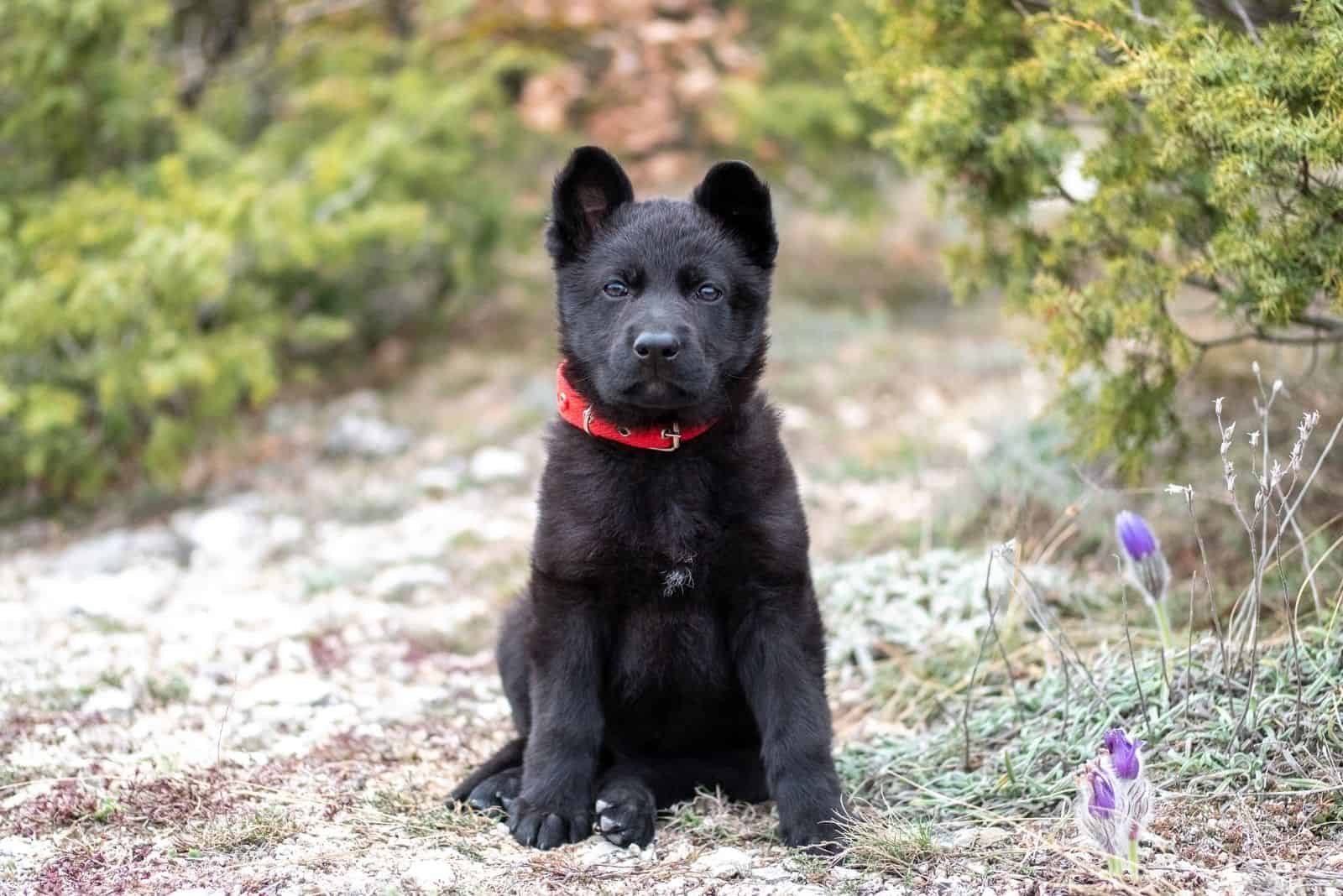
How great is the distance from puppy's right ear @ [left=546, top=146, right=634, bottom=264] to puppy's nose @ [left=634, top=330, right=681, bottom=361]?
0.51m

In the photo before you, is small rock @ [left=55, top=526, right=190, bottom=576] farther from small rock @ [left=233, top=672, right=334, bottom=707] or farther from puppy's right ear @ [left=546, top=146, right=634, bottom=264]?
puppy's right ear @ [left=546, top=146, right=634, bottom=264]

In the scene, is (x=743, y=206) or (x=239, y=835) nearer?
(x=239, y=835)

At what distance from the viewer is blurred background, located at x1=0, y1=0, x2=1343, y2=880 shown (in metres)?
4.06

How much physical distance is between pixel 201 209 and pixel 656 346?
429 cm

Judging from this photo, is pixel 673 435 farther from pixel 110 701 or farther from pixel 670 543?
pixel 110 701

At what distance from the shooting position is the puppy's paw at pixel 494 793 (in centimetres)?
355

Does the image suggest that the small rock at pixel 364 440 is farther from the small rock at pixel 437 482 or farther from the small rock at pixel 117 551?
the small rock at pixel 117 551

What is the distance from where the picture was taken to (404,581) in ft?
19.5

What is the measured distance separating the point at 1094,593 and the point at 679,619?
2066mm

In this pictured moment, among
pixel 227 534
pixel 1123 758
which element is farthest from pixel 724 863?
pixel 227 534

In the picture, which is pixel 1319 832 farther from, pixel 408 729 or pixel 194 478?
pixel 194 478

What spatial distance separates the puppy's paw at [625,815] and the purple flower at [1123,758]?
1.17 m

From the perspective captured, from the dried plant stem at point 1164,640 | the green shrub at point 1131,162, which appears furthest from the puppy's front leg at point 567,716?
the green shrub at point 1131,162

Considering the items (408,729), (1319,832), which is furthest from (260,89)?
(1319,832)
